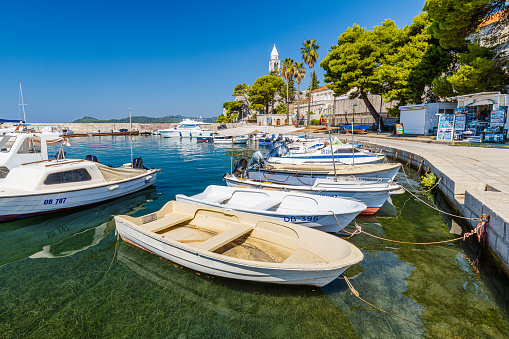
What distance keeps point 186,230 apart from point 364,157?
13.3 metres

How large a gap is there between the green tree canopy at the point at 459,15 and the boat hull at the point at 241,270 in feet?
80.2

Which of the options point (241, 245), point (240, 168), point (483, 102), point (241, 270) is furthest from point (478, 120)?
point (241, 270)

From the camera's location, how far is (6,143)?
12641 mm

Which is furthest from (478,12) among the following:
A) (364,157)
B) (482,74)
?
(364,157)

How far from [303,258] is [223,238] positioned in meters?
1.80

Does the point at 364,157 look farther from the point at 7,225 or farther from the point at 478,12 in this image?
the point at 7,225

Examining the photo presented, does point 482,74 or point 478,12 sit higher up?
point 478,12

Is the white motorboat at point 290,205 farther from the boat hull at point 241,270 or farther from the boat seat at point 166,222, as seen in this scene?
the boat hull at point 241,270

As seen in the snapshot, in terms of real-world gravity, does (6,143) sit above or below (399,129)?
below

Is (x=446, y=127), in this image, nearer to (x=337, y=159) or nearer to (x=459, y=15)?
(x=459, y=15)

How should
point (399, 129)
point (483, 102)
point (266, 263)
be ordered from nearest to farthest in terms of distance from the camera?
point (266, 263) < point (483, 102) < point (399, 129)

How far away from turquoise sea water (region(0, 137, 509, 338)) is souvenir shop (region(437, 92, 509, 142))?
17926mm

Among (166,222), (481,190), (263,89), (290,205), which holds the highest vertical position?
(263,89)

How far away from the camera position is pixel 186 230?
7234mm
